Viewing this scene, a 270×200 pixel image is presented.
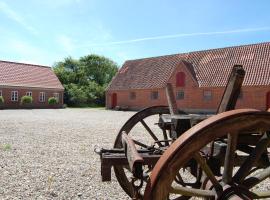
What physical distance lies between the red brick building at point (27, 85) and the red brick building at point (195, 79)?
30.1 ft

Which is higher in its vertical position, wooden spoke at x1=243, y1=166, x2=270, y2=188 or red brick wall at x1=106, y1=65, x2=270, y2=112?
red brick wall at x1=106, y1=65, x2=270, y2=112

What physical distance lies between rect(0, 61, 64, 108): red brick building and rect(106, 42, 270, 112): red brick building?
9.18 metres

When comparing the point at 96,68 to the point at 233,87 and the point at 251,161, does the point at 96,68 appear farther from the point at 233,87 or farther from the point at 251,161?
the point at 251,161

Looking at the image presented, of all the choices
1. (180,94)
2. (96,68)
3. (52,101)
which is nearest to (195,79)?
(180,94)

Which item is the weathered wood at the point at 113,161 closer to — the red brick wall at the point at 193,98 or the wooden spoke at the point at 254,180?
the wooden spoke at the point at 254,180

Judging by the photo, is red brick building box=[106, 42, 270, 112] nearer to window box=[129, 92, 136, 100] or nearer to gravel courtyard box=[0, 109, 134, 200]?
window box=[129, 92, 136, 100]

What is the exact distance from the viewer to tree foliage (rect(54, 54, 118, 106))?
52.0 metres

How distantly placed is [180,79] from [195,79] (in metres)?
1.68

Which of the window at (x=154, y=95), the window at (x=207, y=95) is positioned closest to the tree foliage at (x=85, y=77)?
the window at (x=154, y=95)

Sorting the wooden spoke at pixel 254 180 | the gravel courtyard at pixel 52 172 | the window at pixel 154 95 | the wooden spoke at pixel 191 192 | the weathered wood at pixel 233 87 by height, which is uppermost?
the window at pixel 154 95

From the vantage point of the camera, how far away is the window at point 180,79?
33375 mm

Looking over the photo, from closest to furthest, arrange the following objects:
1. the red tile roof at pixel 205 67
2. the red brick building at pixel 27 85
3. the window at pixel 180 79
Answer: the red tile roof at pixel 205 67
the window at pixel 180 79
the red brick building at pixel 27 85

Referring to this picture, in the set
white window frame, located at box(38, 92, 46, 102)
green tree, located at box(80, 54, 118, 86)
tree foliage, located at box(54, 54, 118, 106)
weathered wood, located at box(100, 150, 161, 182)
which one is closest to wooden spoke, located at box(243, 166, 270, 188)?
weathered wood, located at box(100, 150, 161, 182)

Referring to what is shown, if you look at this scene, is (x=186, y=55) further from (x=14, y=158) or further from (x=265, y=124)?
(x=265, y=124)
